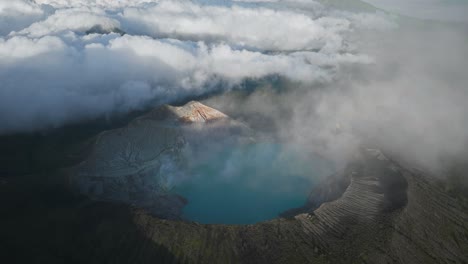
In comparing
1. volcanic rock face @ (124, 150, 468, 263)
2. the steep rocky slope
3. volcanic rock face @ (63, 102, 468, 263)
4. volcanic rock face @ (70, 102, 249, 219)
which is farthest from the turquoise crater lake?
volcanic rock face @ (124, 150, 468, 263)

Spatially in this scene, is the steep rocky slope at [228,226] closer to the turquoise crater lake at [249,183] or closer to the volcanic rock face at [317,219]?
the volcanic rock face at [317,219]

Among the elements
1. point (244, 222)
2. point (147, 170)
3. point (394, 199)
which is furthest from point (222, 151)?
point (394, 199)

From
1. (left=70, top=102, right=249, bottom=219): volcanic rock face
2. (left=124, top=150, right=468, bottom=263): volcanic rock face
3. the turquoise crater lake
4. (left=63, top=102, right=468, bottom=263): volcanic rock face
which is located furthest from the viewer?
the turquoise crater lake

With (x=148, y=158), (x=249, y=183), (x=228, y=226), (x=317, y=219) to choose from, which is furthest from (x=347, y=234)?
(x=148, y=158)

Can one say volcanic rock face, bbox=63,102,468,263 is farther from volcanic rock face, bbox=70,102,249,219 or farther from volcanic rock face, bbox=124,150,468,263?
volcanic rock face, bbox=70,102,249,219

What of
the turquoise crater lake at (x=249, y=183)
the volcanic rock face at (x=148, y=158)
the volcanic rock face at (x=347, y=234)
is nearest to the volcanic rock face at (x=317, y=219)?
the volcanic rock face at (x=347, y=234)
